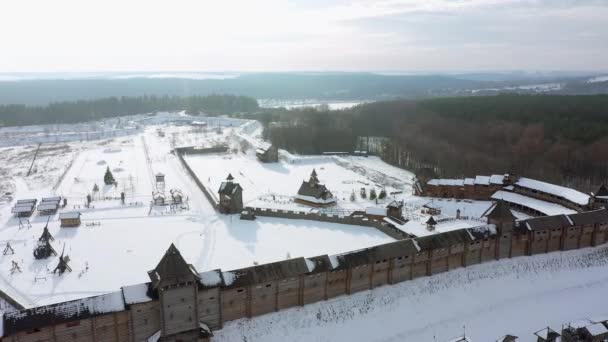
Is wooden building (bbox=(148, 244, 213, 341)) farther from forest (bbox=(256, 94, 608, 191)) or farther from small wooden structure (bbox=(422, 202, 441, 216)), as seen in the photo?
forest (bbox=(256, 94, 608, 191))

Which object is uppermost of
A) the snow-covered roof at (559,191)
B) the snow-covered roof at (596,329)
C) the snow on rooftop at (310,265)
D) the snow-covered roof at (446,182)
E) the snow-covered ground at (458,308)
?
the snow-covered roof at (559,191)

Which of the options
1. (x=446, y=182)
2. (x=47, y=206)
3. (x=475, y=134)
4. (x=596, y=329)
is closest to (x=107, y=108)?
(x=47, y=206)

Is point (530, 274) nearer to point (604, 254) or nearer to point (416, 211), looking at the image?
point (604, 254)

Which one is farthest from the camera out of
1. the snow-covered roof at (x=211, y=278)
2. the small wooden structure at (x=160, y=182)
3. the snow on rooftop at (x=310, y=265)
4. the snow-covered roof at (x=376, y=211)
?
the small wooden structure at (x=160, y=182)

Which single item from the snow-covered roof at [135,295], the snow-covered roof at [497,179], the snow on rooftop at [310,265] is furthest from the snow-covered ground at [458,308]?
the snow-covered roof at [497,179]

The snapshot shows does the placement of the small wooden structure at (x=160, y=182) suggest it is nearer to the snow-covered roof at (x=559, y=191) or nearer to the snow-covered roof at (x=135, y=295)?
the snow-covered roof at (x=135, y=295)

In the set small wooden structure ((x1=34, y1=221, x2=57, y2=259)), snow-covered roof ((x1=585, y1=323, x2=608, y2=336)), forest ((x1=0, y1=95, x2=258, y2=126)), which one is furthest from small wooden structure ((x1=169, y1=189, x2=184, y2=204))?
forest ((x1=0, y1=95, x2=258, y2=126))

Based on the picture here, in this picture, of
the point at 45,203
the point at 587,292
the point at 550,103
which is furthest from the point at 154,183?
the point at 550,103
